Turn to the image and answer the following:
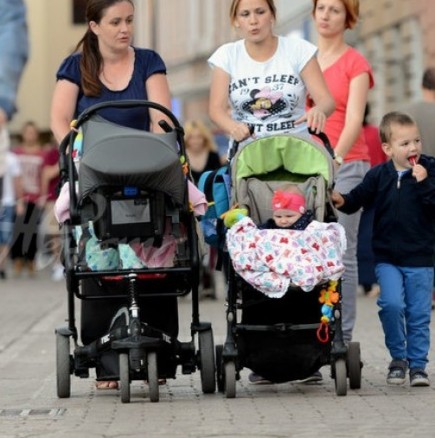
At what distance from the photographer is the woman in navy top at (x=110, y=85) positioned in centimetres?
932

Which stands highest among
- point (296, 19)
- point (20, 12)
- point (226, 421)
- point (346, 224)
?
point (296, 19)

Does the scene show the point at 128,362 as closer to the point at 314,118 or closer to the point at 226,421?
the point at 226,421

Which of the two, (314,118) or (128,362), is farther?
(314,118)

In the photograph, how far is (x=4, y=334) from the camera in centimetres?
1446

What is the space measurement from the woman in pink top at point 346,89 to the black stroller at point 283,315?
1110mm

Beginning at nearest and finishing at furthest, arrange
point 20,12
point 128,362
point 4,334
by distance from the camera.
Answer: point 128,362
point 20,12
point 4,334

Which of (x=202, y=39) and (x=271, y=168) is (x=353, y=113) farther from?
(x=202, y=39)

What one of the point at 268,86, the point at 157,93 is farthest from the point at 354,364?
the point at 157,93

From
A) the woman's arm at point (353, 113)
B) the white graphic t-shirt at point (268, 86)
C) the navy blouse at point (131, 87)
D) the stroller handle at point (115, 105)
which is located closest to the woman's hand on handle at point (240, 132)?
the white graphic t-shirt at point (268, 86)

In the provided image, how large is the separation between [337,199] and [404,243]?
407 millimetres

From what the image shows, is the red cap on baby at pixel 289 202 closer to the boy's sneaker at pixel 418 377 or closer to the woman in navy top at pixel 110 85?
the woman in navy top at pixel 110 85

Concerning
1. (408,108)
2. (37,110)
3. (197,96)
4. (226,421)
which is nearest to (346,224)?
(226,421)

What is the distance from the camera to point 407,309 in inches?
379

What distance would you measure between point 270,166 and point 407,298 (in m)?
0.98
